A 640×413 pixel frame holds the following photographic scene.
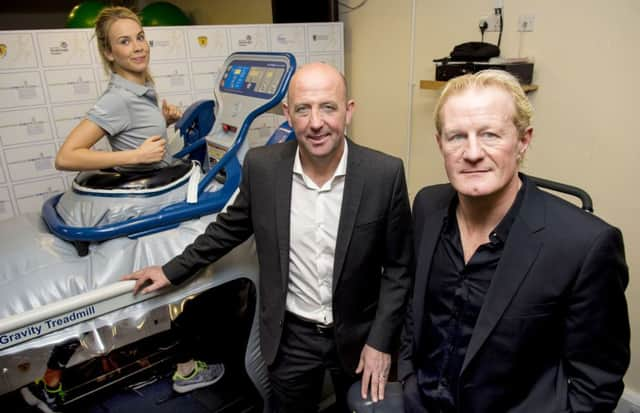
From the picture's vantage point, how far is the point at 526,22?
2.28 meters

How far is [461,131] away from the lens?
38.8 inches

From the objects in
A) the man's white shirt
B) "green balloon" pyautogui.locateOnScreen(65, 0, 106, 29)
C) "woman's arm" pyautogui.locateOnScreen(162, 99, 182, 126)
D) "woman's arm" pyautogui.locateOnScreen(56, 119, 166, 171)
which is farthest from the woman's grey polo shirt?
"green balloon" pyautogui.locateOnScreen(65, 0, 106, 29)

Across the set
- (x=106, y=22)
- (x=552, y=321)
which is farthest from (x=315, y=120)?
(x=106, y=22)

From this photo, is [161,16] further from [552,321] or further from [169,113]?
[552,321]

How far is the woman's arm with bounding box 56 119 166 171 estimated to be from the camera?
1.46 m

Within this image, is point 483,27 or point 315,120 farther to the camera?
point 483,27

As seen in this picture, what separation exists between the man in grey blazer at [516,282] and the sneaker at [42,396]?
1.70 meters

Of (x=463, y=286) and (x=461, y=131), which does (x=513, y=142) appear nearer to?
(x=461, y=131)

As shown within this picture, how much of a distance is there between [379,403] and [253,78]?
130 cm

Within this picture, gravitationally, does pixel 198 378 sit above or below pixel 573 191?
below

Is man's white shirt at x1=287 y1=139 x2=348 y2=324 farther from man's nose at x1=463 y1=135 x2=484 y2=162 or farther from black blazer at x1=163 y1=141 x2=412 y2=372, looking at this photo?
man's nose at x1=463 y1=135 x2=484 y2=162

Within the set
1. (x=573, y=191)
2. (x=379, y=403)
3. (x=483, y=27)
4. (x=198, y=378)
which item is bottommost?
(x=198, y=378)

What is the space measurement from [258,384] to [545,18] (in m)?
2.12

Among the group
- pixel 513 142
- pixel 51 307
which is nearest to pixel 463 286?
pixel 513 142
